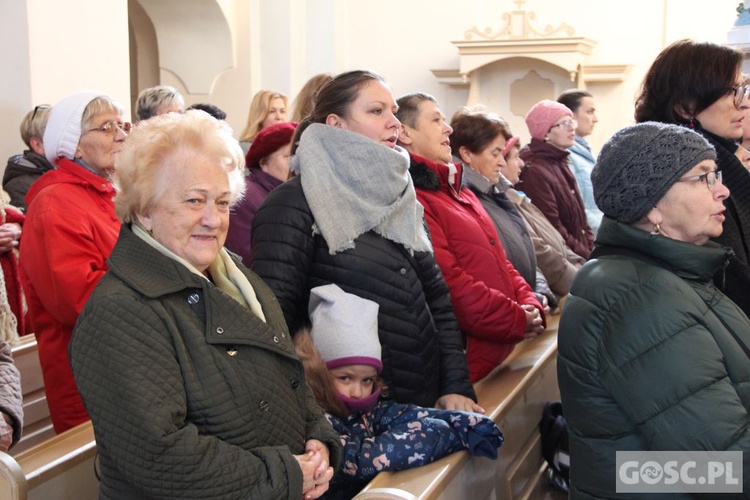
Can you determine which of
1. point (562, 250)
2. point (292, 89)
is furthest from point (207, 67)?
point (562, 250)

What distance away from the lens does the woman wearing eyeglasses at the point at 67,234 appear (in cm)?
290

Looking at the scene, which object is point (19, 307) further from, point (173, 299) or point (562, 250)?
point (562, 250)

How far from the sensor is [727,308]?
2.03m

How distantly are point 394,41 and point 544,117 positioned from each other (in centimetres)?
503

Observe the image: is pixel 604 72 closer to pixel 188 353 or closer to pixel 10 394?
pixel 10 394

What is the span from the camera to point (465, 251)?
3.27 metres

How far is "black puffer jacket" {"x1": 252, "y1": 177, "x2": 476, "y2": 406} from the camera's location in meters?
2.62

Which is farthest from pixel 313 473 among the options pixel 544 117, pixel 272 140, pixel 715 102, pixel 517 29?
pixel 517 29

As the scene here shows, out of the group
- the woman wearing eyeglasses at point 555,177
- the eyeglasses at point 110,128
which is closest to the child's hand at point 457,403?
the eyeglasses at point 110,128

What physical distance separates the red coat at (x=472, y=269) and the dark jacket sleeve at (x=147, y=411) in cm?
145

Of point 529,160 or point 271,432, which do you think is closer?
point 271,432

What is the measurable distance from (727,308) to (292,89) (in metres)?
7.54

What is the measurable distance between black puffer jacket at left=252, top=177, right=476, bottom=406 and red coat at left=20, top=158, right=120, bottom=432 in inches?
25.3

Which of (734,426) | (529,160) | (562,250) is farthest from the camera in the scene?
(529,160)
